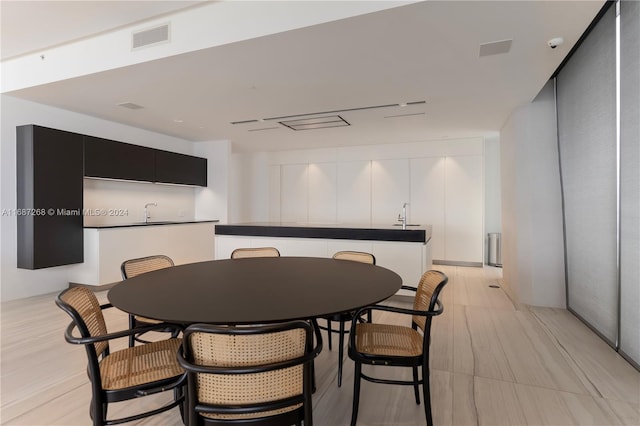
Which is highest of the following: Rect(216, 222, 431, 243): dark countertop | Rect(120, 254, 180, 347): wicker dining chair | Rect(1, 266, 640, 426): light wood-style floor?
Rect(216, 222, 431, 243): dark countertop

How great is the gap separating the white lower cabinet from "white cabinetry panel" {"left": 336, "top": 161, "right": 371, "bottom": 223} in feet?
9.85

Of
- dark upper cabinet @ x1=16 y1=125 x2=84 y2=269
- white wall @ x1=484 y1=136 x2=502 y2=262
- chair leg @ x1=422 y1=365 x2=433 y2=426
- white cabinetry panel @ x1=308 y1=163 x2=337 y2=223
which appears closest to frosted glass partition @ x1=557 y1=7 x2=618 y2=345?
chair leg @ x1=422 y1=365 x2=433 y2=426

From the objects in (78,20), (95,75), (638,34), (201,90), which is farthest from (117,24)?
(638,34)

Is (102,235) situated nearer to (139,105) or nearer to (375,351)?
(139,105)

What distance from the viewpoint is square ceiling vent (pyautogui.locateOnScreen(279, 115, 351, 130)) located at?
4.92 m

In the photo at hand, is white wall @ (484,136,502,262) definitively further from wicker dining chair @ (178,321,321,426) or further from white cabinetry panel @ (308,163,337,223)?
wicker dining chair @ (178,321,321,426)

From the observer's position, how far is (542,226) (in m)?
3.94

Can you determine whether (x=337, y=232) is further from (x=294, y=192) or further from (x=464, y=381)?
(x=294, y=192)

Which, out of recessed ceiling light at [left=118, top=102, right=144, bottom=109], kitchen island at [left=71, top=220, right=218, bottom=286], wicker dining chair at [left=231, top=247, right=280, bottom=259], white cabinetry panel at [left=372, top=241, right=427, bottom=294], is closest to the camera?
wicker dining chair at [left=231, top=247, right=280, bottom=259]

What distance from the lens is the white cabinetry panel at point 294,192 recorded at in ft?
25.7

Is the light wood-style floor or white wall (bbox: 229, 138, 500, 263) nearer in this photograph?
the light wood-style floor

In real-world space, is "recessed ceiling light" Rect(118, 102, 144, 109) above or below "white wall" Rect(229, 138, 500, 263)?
above

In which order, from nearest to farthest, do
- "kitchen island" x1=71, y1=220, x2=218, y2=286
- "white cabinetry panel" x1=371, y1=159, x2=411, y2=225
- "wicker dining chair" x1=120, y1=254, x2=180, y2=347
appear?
"wicker dining chair" x1=120, y1=254, x2=180, y2=347, "kitchen island" x1=71, y1=220, x2=218, y2=286, "white cabinetry panel" x1=371, y1=159, x2=411, y2=225

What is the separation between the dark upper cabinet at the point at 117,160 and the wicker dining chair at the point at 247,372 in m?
4.63
